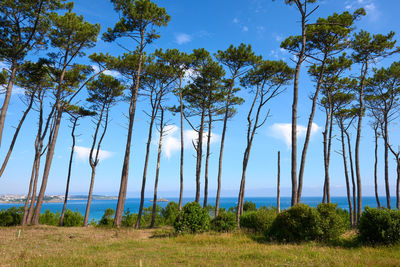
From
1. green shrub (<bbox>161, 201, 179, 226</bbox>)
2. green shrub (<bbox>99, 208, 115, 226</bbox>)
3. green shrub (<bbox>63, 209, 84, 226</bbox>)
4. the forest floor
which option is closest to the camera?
the forest floor

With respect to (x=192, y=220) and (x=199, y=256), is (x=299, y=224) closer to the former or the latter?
(x=199, y=256)

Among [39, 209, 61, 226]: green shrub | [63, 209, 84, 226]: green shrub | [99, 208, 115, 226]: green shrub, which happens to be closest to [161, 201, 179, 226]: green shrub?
[99, 208, 115, 226]: green shrub

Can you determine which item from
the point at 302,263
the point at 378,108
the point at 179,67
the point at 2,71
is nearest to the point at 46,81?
the point at 2,71

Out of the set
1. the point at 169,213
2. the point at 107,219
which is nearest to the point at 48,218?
the point at 107,219

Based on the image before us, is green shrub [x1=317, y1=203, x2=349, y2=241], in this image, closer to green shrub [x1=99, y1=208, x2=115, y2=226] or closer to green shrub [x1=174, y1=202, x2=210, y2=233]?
green shrub [x1=174, y1=202, x2=210, y2=233]

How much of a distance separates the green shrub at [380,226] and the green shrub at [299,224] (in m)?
1.36

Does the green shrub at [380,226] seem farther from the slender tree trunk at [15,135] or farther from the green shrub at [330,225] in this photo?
the slender tree trunk at [15,135]

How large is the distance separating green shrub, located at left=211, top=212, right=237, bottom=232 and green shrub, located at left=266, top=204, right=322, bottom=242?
10.8 ft

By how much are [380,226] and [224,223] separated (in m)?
6.39

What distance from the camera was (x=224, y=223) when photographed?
12102mm

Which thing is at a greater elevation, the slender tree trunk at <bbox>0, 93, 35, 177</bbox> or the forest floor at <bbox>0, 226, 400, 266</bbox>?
the slender tree trunk at <bbox>0, 93, 35, 177</bbox>

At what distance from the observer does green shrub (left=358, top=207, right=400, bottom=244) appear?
756cm

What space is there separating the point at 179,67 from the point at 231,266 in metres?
14.2

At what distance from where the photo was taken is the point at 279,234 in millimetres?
9258
